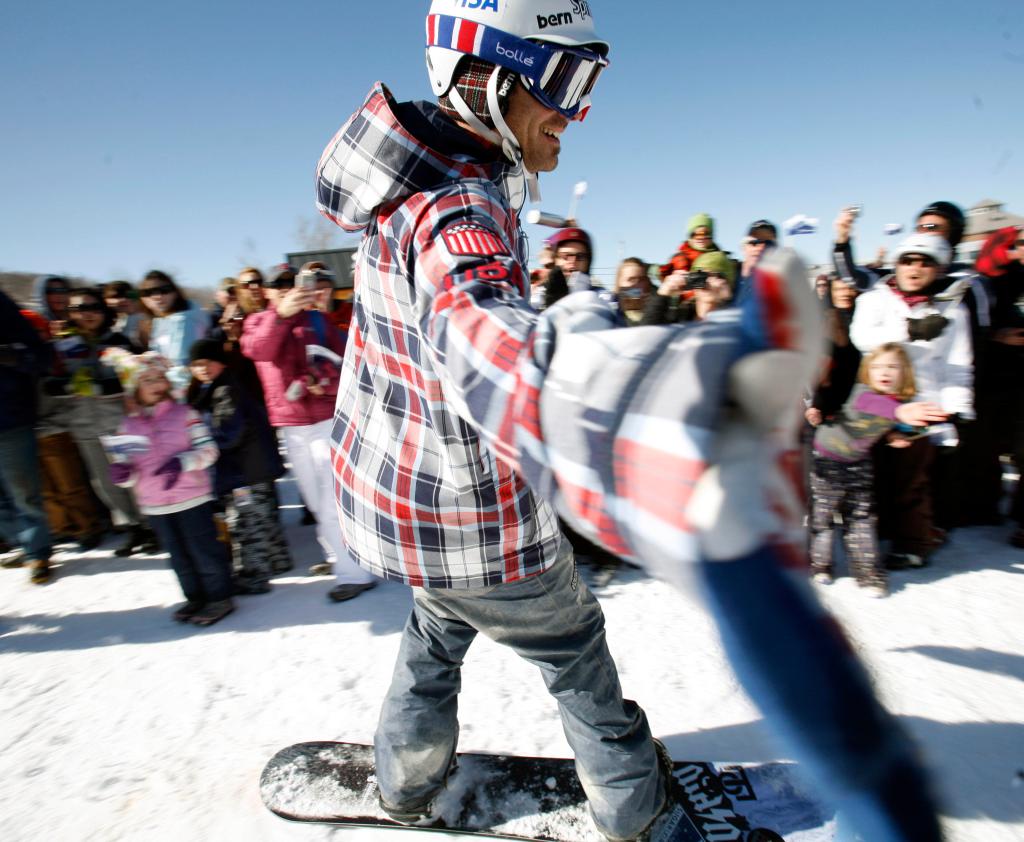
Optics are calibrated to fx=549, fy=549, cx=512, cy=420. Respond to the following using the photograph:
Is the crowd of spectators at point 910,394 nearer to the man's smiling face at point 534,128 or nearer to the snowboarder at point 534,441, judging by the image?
the man's smiling face at point 534,128

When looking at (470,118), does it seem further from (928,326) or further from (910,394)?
(928,326)

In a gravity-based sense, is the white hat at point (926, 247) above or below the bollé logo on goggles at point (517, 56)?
below

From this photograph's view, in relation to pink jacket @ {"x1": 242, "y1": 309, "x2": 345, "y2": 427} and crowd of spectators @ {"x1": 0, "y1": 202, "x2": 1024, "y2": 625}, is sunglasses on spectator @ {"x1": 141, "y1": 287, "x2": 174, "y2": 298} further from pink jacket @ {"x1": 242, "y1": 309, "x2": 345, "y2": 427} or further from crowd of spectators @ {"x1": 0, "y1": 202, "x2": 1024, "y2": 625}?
pink jacket @ {"x1": 242, "y1": 309, "x2": 345, "y2": 427}

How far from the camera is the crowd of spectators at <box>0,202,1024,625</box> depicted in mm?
3189

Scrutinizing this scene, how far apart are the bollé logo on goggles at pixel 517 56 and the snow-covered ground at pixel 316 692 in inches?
65.9

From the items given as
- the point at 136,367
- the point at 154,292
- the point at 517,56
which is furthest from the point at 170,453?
the point at 517,56

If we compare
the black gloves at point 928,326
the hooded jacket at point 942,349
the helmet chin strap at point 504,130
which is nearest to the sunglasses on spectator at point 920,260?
the hooded jacket at point 942,349

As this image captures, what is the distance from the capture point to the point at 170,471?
10.3 ft

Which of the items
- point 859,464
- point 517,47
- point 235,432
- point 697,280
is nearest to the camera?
point 517,47

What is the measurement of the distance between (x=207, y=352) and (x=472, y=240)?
10.8ft

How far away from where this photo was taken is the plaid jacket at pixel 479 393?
0.47 m

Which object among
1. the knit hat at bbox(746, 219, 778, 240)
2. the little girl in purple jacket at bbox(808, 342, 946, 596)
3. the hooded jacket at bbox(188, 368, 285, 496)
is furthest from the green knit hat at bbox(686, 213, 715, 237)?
the hooded jacket at bbox(188, 368, 285, 496)

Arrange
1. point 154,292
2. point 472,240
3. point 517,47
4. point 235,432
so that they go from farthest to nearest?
point 154,292
point 235,432
point 517,47
point 472,240

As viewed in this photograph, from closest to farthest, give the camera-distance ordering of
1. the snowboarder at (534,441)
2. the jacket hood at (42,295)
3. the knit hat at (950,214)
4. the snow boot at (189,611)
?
the snowboarder at (534,441), the snow boot at (189,611), the knit hat at (950,214), the jacket hood at (42,295)
